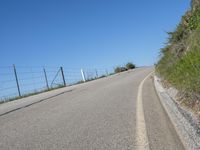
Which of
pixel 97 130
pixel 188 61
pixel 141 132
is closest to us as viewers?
pixel 141 132

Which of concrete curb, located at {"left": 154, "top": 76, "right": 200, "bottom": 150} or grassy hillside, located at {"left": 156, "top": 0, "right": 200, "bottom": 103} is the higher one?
grassy hillside, located at {"left": 156, "top": 0, "right": 200, "bottom": 103}

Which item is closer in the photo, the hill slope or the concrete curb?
the concrete curb

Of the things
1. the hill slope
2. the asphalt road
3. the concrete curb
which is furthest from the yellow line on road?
the hill slope

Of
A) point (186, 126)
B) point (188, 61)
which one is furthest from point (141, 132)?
point (188, 61)

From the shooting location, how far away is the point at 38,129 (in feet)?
28.3

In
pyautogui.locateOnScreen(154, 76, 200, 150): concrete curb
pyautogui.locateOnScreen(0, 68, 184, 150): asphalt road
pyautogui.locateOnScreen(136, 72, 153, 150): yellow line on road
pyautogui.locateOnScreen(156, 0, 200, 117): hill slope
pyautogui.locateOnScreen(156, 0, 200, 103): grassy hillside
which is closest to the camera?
pyautogui.locateOnScreen(154, 76, 200, 150): concrete curb

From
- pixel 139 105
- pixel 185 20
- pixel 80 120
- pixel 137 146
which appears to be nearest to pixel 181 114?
pixel 137 146

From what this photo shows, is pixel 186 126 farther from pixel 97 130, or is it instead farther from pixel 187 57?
pixel 187 57

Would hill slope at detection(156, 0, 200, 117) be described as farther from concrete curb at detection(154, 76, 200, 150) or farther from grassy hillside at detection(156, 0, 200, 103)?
concrete curb at detection(154, 76, 200, 150)

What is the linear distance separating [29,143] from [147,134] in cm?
189

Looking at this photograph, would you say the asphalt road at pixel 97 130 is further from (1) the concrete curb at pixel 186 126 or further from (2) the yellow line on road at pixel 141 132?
(1) the concrete curb at pixel 186 126

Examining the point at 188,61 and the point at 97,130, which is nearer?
the point at 97,130

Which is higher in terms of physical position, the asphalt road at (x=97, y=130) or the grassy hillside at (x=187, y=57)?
the grassy hillside at (x=187, y=57)

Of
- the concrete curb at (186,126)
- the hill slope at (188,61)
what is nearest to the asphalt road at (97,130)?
the concrete curb at (186,126)
